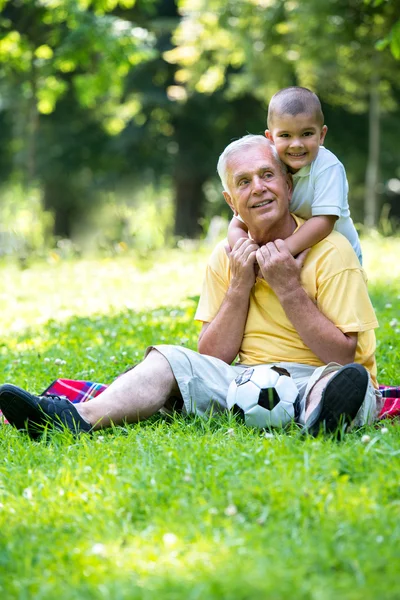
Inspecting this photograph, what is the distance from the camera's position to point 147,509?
115 inches

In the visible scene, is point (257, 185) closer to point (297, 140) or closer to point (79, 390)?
point (297, 140)

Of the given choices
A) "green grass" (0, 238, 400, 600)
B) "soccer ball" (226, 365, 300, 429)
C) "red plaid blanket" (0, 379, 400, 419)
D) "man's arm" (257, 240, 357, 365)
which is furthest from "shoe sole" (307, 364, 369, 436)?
"red plaid blanket" (0, 379, 400, 419)

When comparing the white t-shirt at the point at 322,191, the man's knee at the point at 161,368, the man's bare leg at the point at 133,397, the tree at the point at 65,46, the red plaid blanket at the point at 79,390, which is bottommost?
the red plaid blanket at the point at 79,390

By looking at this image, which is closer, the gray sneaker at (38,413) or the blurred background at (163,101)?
the gray sneaker at (38,413)

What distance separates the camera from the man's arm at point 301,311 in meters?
4.00

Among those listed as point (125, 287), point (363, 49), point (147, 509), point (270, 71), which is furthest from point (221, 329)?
point (270, 71)

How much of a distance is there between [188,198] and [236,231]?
19.3m

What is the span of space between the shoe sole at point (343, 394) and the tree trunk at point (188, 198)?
64.2ft

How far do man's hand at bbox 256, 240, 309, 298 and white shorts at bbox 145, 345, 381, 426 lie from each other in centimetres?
41

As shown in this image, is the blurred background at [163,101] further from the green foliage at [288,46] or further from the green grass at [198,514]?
the green grass at [198,514]

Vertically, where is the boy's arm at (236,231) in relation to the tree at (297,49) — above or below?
below

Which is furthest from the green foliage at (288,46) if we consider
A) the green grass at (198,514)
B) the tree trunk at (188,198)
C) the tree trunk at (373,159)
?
the green grass at (198,514)

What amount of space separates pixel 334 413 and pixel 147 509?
1043mm

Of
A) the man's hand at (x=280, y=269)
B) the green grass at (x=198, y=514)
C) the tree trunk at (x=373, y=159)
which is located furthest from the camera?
the tree trunk at (x=373, y=159)
